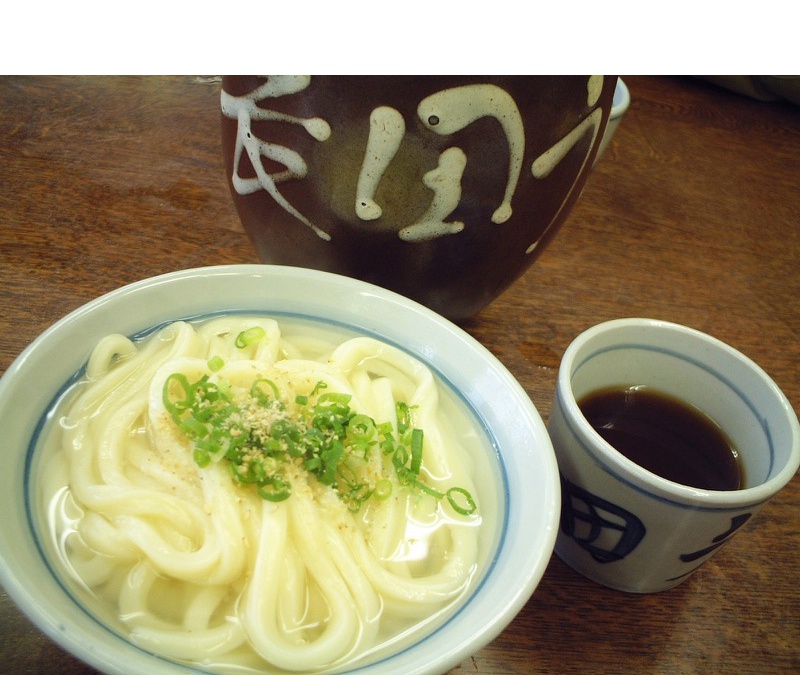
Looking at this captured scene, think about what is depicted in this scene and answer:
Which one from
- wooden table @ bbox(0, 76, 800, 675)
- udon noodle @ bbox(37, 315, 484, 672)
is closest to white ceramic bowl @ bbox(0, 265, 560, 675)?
udon noodle @ bbox(37, 315, 484, 672)

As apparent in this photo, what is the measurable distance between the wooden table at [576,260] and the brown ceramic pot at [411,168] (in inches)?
13.3

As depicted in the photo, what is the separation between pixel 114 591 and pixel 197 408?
9.6 inches

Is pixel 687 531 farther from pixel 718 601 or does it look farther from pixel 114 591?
pixel 114 591

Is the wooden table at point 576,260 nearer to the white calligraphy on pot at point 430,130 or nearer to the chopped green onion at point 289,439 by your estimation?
the chopped green onion at point 289,439

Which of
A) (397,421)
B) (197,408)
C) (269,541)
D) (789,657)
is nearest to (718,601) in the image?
(789,657)

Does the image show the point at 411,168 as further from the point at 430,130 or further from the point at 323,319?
the point at 323,319

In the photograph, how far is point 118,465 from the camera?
37.1 inches

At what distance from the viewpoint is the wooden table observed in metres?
1.01

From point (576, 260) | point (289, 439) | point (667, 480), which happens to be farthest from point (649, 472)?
point (576, 260)

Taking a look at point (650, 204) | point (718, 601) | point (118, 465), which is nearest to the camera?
point (118, 465)

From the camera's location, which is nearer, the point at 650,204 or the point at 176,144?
the point at 176,144

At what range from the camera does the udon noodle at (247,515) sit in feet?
2.74
